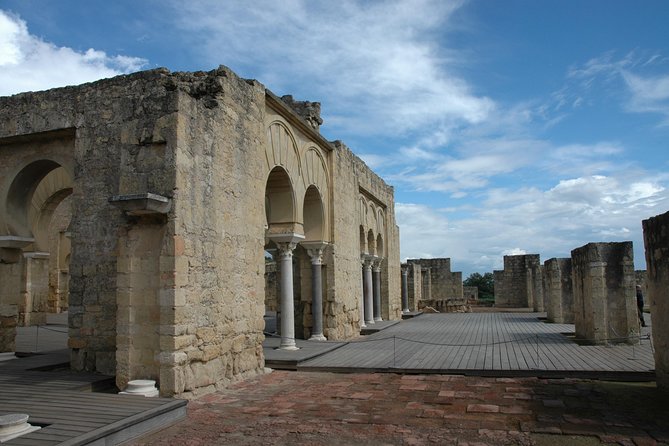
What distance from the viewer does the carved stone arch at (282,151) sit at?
34.7 ft

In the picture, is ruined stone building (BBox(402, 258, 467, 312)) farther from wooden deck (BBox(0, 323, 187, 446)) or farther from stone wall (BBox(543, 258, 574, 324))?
wooden deck (BBox(0, 323, 187, 446))

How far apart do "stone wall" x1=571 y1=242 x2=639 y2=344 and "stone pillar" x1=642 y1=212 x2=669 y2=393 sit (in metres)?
4.47

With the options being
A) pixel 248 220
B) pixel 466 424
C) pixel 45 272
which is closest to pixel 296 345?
pixel 248 220

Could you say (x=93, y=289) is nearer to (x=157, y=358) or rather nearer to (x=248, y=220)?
(x=157, y=358)

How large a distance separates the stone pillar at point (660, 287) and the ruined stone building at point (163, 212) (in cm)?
591

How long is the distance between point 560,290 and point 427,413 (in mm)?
12840

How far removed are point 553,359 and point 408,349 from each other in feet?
10.3

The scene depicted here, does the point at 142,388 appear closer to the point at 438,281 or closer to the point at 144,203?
the point at 144,203

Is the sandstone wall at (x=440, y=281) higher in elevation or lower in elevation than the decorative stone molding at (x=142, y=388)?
higher

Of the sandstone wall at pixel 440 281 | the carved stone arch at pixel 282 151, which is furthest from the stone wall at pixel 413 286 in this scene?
the carved stone arch at pixel 282 151

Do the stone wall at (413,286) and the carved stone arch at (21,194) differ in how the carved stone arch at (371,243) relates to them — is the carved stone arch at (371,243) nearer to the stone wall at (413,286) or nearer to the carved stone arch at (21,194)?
the stone wall at (413,286)

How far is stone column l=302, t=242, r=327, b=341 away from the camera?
13172 mm

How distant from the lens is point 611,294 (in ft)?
38.7

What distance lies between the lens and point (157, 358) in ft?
23.2
